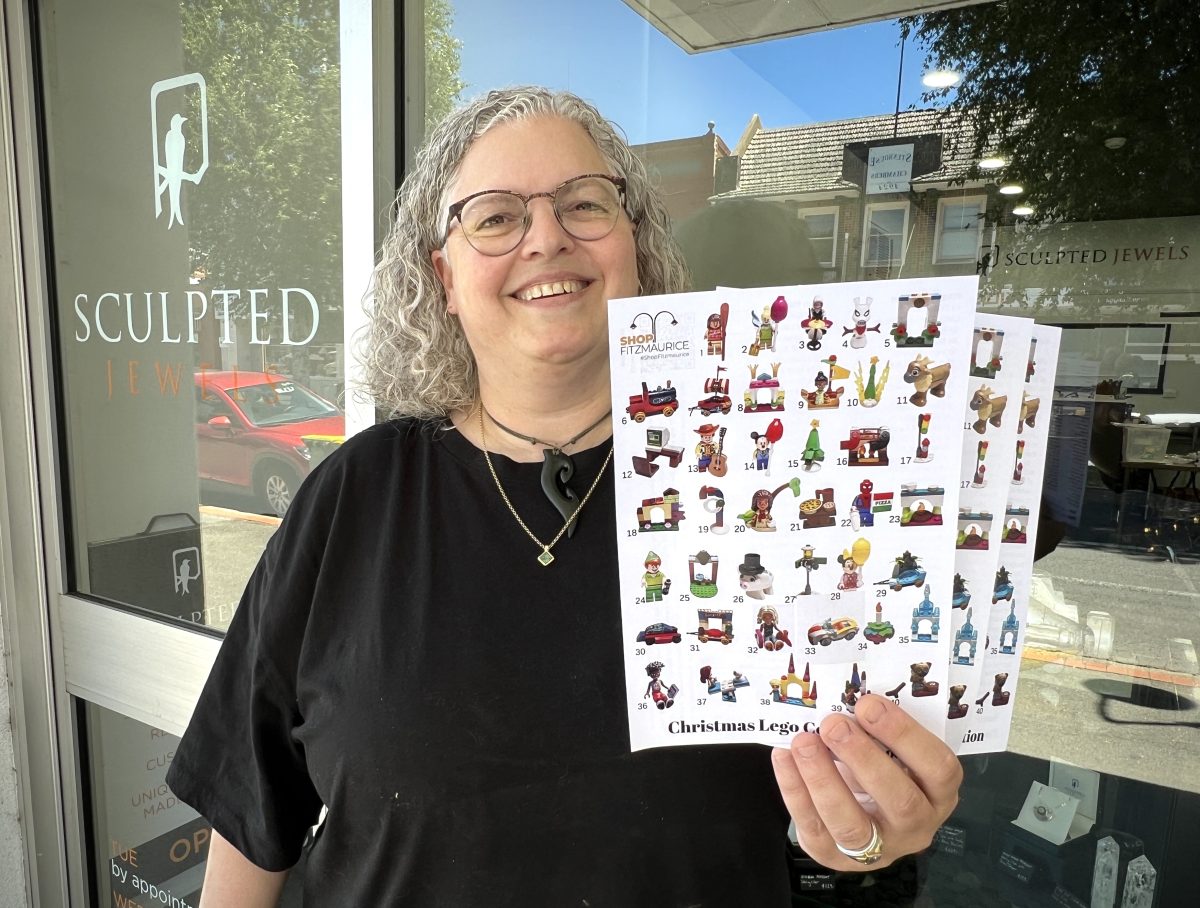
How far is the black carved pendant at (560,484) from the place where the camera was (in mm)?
981

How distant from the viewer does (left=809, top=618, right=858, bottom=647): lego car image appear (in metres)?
0.73

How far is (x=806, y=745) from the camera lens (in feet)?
2.39

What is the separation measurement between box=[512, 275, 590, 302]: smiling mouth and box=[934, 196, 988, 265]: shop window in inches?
41.7

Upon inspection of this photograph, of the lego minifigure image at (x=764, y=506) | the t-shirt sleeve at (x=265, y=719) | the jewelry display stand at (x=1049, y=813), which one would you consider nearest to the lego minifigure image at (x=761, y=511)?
the lego minifigure image at (x=764, y=506)

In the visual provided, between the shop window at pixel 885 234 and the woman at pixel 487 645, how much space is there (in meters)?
0.78

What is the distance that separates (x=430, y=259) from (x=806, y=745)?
884 millimetres

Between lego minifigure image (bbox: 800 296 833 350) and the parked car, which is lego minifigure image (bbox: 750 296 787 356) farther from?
the parked car

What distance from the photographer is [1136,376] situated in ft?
5.27

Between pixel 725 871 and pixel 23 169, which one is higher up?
pixel 23 169

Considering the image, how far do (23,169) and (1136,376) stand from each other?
3.11 meters

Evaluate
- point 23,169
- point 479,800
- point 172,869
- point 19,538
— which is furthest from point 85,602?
point 479,800

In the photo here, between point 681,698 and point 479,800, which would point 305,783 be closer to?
point 479,800

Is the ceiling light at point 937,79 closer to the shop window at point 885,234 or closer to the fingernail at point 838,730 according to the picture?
the shop window at point 885,234

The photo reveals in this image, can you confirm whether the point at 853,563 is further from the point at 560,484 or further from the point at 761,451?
the point at 560,484
